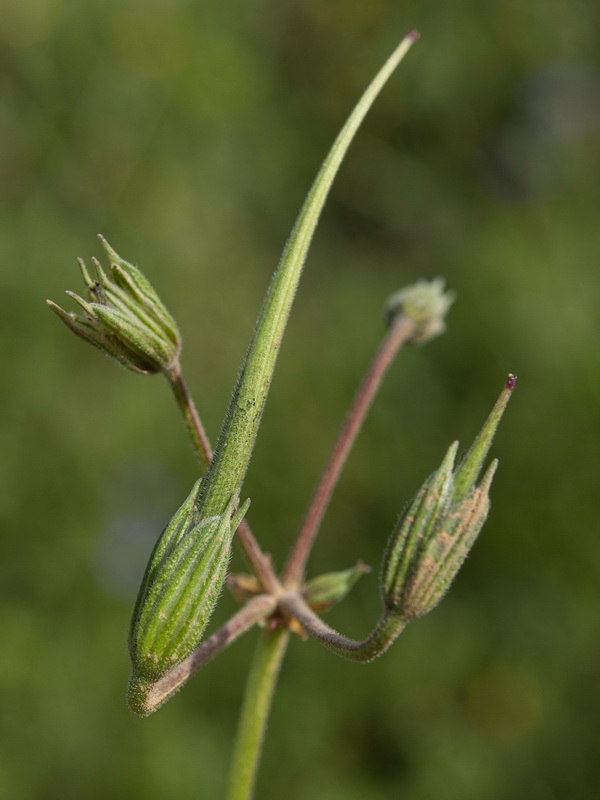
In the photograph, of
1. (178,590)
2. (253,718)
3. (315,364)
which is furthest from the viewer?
(315,364)

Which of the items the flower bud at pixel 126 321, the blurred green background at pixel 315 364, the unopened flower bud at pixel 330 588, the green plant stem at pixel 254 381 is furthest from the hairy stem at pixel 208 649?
the blurred green background at pixel 315 364

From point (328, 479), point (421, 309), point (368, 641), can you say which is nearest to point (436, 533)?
point (368, 641)

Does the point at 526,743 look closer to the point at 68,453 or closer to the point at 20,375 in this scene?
the point at 68,453

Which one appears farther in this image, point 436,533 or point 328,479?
point 328,479

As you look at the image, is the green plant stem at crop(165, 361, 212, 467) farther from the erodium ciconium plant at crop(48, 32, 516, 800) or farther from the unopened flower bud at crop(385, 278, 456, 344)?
the unopened flower bud at crop(385, 278, 456, 344)

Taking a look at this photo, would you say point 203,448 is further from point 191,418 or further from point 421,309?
point 421,309

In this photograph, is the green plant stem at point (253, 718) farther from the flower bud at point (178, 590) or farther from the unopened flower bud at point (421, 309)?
the unopened flower bud at point (421, 309)

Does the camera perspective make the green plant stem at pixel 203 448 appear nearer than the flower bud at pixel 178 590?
No
